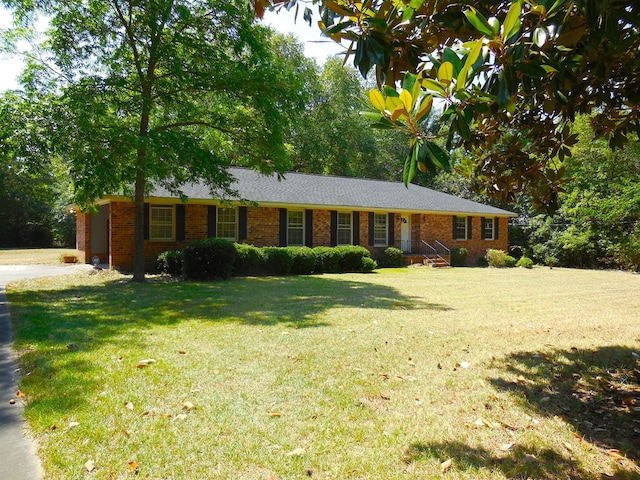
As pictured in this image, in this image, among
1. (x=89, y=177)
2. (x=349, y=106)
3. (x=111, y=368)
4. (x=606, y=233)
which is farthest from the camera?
(x=349, y=106)

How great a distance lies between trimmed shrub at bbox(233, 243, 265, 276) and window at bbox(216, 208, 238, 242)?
2.36 m

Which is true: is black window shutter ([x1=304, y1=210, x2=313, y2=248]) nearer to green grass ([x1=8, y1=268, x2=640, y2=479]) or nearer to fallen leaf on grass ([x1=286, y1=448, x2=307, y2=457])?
green grass ([x1=8, y1=268, x2=640, y2=479])

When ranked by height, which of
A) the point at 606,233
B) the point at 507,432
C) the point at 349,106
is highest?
the point at 349,106

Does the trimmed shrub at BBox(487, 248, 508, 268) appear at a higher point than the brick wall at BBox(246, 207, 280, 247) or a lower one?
lower

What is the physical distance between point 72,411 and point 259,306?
5.24m

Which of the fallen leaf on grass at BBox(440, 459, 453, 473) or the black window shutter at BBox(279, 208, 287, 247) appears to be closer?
the fallen leaf on grass at BBox(440, 459, 453, 473)

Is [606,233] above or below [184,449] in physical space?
above

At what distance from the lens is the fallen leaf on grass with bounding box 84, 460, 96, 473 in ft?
8.94

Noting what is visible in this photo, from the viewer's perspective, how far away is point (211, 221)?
55.3 ft

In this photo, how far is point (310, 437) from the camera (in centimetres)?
316

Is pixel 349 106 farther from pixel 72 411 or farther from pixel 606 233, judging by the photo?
pixel 72 411

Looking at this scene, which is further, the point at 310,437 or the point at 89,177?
the point at 89,177

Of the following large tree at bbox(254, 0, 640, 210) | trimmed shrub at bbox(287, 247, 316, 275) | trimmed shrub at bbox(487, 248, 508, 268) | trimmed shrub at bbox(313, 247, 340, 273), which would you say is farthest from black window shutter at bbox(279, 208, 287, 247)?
large tree at bbox(254, 0, 640, 210)

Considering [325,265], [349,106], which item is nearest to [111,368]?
[325,265]
